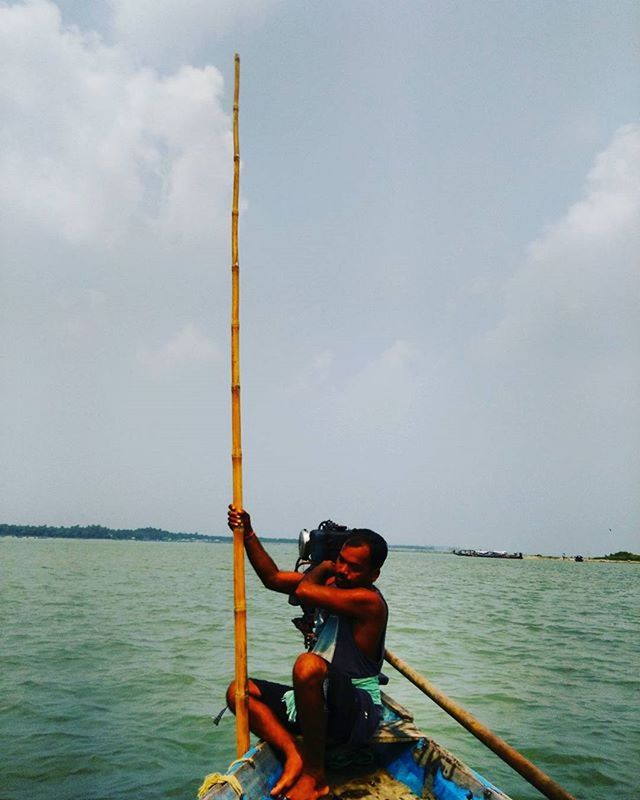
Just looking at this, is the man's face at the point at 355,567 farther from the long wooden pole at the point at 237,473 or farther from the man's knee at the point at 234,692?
the man's knee at the point at 234,692

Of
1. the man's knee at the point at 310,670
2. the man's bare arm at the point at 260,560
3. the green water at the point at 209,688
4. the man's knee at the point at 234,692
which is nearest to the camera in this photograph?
the man's knee at the point at 310,670

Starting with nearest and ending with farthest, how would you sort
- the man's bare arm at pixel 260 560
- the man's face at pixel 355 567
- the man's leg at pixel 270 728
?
the man's face at pixel 355 567 < the man's leg at pixel 270 728 < the man's bare arm at pixel 260 560

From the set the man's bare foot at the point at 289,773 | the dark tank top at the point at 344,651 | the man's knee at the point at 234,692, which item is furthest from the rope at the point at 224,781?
the dark tank top at the point at 344,651

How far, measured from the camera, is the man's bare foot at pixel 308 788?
3.34 metres

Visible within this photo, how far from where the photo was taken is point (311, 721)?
3258 millimetres

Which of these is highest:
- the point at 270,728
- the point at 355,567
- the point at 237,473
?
the point at 237,473

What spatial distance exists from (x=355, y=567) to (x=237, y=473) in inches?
41.7

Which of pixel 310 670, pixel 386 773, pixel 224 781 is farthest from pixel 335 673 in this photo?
pixel 386 773

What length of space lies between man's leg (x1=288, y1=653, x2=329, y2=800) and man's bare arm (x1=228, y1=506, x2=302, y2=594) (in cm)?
70

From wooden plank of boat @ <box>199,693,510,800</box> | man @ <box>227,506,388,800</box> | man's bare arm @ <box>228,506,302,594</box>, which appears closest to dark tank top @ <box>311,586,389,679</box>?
man @ <box>227,506,388,800</box>

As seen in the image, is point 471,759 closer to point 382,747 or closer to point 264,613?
point 382,747

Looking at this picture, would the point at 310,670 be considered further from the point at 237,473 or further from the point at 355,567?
the point at 237,473

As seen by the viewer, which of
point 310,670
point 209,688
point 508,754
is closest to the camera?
point 310,670

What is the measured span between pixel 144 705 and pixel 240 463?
20.6 feet
